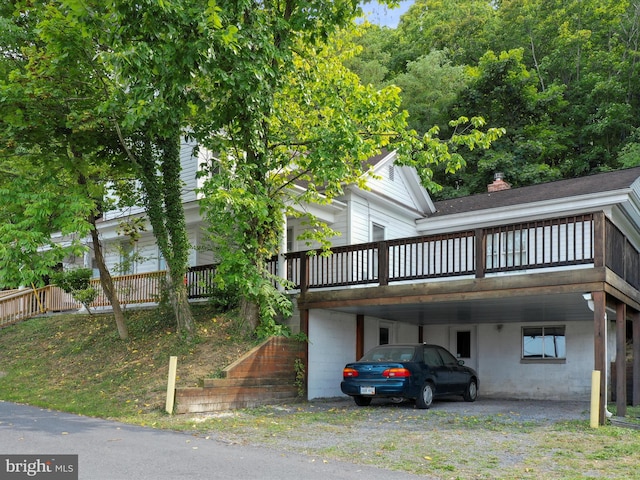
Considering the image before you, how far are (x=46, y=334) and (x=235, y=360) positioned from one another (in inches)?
344

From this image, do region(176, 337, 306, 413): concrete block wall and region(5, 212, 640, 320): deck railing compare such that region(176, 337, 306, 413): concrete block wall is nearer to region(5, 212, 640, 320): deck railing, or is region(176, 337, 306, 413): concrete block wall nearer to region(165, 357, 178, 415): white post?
region(165, 357, 178, 415): white post

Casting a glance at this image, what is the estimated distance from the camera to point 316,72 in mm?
16641

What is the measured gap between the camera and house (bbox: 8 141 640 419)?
1304cm

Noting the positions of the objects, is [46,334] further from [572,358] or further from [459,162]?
[572,358]

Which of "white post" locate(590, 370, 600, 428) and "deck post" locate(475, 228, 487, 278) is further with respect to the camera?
"deck post" locate(475, 228, 487, 278)

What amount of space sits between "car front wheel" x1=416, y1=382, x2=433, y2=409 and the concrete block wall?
9.99ft

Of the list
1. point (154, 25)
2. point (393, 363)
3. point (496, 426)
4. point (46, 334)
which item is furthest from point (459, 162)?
point (46, 334)

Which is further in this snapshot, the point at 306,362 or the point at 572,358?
the point at 572,358

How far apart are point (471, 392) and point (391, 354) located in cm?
333

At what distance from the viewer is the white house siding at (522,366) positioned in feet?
59.5

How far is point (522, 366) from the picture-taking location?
19141 mm

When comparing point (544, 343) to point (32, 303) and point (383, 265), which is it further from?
point (32, 303)

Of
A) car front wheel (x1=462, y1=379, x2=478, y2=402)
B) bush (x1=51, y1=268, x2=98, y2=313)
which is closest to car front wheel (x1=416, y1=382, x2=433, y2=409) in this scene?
car front wheel (x1=462, y1=379, x2=478, y2=402)

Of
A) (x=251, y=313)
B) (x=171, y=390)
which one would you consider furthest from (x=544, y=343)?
(x=171, y=390)
